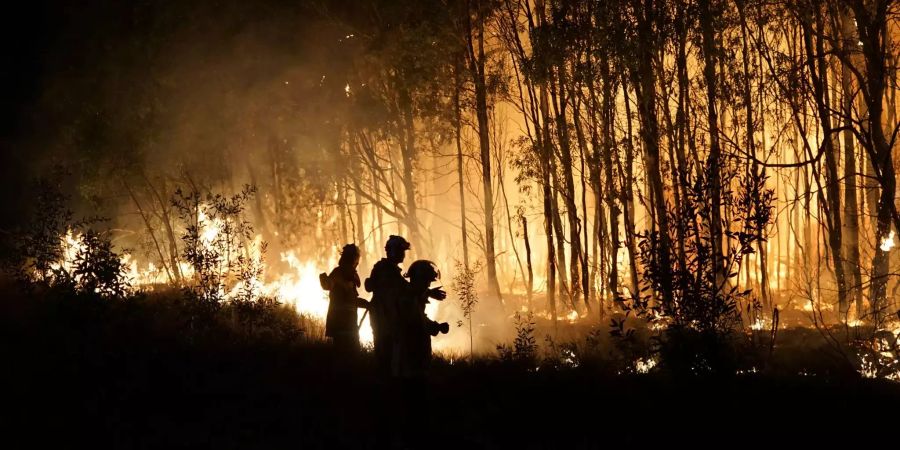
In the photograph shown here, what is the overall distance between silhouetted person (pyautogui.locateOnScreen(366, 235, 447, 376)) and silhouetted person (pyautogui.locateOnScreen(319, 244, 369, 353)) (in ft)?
6.24

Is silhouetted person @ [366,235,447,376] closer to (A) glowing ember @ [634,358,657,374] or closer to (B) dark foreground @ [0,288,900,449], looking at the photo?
(B) dark foreground @ [0,288,900,449]

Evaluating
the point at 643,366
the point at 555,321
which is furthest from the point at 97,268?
the point at 555,321

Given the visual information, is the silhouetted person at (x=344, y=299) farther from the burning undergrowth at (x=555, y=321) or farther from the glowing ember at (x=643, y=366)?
the glowing ember at (x=643, y=366)

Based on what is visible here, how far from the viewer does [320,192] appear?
2339 cm

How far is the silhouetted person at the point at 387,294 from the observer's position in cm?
649

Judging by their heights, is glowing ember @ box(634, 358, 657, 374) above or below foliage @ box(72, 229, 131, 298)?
below

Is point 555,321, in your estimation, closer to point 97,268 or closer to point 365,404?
point 97,268

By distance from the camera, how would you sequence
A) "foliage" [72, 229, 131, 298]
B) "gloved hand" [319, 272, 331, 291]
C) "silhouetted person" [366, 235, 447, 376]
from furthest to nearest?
"foliage" [72, 229, 131, 298]
"gloved hand" [319, 272, 331, 291]
"silhouetted person" [366, 235, 447, 376]

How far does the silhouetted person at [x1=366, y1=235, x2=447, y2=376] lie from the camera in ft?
21.3

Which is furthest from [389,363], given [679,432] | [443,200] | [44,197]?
[443,200]

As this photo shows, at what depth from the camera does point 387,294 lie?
6.50 metres

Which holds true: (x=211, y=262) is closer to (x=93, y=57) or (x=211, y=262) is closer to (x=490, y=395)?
(x=490, y=395)

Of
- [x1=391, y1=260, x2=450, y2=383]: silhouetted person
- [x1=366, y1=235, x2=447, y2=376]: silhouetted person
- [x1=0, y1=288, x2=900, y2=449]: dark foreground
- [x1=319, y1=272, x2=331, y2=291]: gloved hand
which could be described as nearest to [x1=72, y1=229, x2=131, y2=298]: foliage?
[x1=0, y1=288, x2=900, y2=449]: dark foreground

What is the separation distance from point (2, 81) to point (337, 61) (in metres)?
20.2
